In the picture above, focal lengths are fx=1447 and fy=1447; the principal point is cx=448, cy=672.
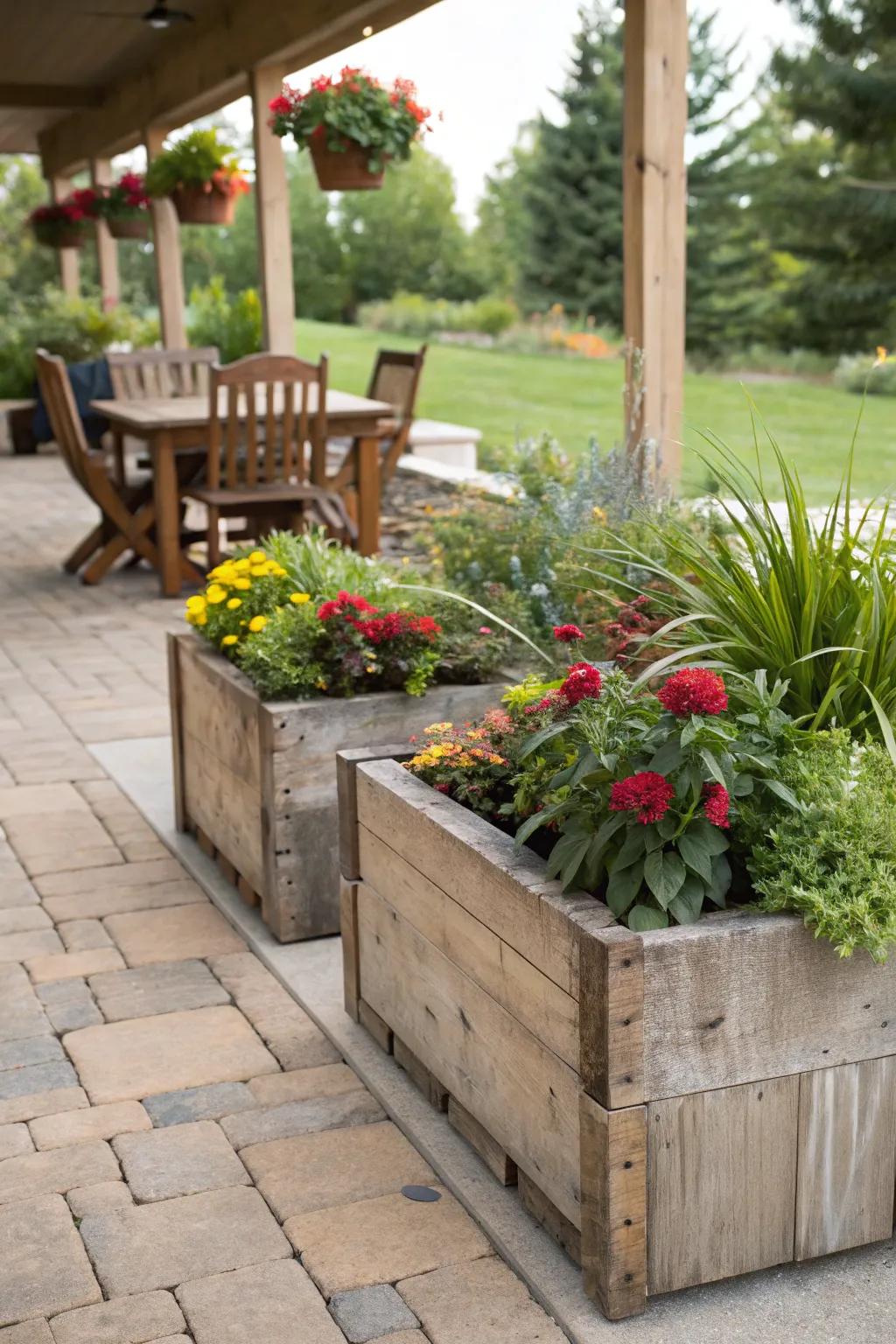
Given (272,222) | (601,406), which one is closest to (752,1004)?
(272,222)

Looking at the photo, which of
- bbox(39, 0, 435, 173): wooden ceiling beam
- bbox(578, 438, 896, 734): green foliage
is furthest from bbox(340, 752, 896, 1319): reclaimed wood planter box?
bbox(39, 0, 435, 173): wooden ceiling beam

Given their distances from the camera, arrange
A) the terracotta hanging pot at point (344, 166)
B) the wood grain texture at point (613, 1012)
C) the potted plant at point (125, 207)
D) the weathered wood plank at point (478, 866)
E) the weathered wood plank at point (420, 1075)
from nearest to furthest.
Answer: the wood grain texture at point (613, 1012)
the weathered wood plank at point (478, 866)
the weathered wood plank at point (420, 1075)
the terracotta hanging pot at point (344, 166)
the potted plant at point (125, 207)

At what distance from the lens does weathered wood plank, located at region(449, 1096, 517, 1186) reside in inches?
82.9

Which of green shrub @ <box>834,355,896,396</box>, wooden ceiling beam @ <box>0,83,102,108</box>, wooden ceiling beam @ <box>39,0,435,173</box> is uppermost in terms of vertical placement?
wooden ceiling beam @ <box>0,83,102,108</box>

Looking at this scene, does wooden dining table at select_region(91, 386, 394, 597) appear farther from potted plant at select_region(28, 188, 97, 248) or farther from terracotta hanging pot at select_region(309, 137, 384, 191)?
potted plant at select_region(28, 188, 97, 248)

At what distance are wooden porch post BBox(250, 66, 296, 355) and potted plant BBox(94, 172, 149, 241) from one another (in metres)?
2.25

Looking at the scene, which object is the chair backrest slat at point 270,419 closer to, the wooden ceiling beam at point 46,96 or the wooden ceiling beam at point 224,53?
the wooden ceiling beam at point 224,53

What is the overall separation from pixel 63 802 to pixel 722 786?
8.28 ft

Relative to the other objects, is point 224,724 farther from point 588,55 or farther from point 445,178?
point 445,178

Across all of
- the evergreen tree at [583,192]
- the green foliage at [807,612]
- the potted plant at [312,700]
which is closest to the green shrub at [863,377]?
the evergreen tree at [583,192]

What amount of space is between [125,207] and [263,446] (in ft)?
15.4

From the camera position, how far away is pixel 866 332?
18703mm

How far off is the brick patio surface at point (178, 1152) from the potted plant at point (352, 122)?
129 inches

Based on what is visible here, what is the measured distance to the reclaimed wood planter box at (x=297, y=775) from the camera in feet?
9.70
